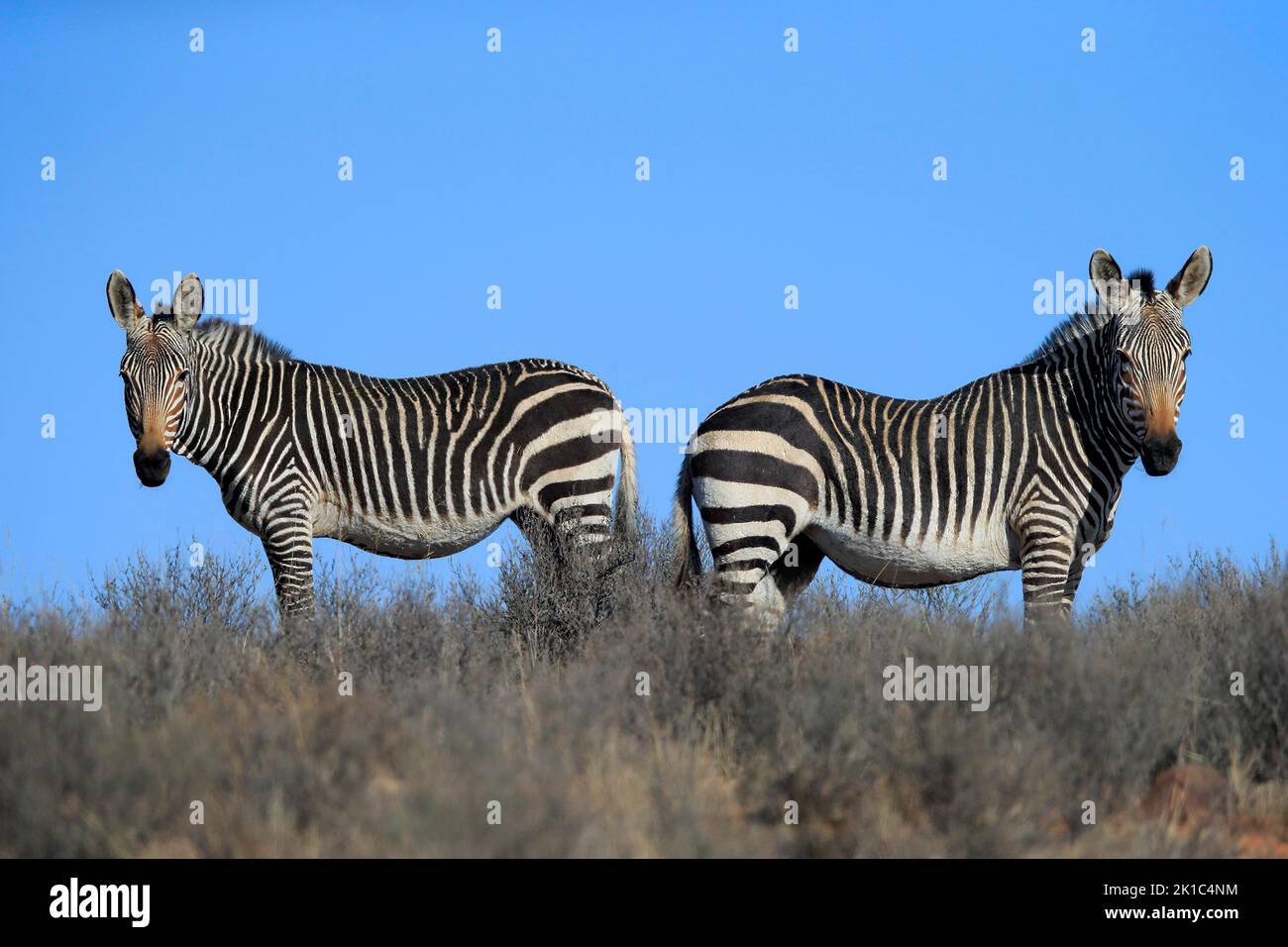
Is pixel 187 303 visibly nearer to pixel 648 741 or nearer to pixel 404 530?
pixel 404 530

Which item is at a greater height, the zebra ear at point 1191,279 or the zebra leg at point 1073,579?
the zebra ear at point 1191,279

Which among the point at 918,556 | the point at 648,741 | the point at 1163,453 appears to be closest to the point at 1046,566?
the point at 918,556

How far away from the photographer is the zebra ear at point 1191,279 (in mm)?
10766

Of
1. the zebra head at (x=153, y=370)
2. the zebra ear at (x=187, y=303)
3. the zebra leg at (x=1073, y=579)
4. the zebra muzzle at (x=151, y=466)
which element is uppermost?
the zebra ear at (x=187, y=303)

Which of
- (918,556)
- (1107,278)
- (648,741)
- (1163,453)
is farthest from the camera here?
(1107,278)

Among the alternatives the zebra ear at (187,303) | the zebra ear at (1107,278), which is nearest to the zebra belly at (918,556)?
the zebra ear at (1107,278)

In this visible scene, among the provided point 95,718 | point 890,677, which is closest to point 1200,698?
point 890,677

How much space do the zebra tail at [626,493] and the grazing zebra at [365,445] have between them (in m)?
0.01

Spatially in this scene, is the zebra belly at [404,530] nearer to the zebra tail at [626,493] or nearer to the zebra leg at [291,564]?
the zebra leg at [291,564]

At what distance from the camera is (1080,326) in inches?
448

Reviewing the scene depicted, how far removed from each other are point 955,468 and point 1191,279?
2.50 meters

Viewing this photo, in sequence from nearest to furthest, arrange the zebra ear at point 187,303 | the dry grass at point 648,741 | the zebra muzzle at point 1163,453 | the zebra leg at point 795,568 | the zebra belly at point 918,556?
1. the dry grass at point 648,741
2. the zebra muzzle at point 1163,453
3. the zebra belly at point 918,556
4. the zebra leg at point 795,568
5. the zebra ear at point 187,303

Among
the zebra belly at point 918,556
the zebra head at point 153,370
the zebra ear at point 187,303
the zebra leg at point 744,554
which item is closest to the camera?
the zebra leg at point 744,554
